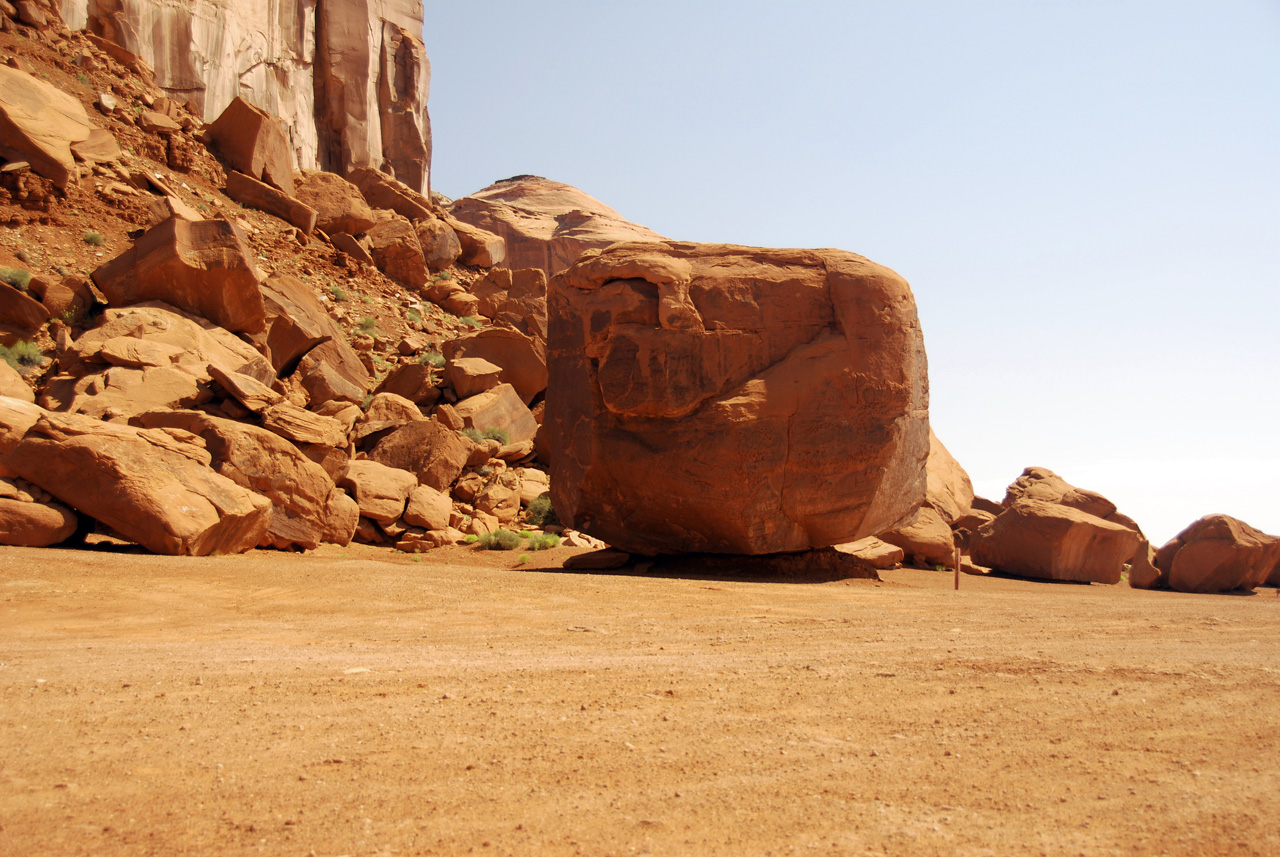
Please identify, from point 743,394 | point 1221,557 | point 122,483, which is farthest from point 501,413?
point 1221,557

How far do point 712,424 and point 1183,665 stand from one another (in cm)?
485

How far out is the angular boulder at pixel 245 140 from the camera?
797 inches

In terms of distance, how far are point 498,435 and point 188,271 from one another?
550 cm

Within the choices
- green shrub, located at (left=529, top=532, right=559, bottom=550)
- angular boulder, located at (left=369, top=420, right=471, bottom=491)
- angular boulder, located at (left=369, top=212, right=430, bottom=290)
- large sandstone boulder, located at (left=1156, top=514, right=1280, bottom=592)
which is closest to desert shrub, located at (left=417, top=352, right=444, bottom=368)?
angular boulder, located at (left=369, top=420, right=471, bottom=491)

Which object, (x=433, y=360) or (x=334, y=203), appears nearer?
(x=433, y=360)

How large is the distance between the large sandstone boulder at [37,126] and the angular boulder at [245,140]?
13.7 feet

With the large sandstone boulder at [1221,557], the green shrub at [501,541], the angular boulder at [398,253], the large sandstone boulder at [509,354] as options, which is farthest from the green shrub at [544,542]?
the angular boulder at [398,253]

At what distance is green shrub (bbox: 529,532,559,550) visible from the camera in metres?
11.7

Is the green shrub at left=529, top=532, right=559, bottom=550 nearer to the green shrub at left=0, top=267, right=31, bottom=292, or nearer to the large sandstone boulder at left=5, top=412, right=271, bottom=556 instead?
the large sandstone boulder at left=5, top=412, right=271, bottom=556

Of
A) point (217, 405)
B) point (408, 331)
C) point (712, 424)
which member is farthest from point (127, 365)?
point (408, 331)

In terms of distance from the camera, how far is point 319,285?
763 inches

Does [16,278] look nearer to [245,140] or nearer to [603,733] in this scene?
[245,140]

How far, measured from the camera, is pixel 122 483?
7367 millimetres

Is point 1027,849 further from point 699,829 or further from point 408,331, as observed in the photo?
point 408,331
